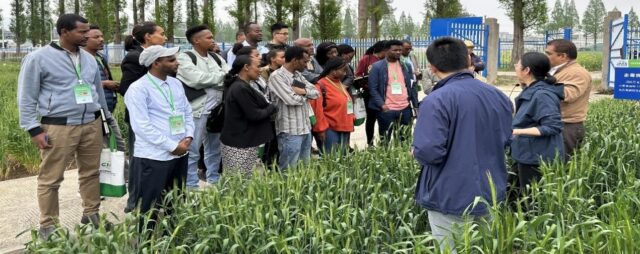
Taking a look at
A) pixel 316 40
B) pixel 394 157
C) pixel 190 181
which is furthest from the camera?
pixel 316 40

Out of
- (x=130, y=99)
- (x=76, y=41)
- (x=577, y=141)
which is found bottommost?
(x=577, y=141)

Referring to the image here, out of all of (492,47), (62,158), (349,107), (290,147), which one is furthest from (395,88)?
(492,47)

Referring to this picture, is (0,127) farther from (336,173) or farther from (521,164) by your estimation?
(521,164)

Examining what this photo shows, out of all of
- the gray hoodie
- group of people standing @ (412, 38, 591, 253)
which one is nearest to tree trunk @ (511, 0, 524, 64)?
the gray hoodie

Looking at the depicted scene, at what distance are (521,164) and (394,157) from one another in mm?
890

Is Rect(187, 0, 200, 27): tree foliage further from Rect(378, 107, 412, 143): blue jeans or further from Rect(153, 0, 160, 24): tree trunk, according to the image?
Rect(378, 107, 412, 143): blue jeans

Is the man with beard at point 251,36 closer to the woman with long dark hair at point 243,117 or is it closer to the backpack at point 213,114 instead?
the backpack at point 213,114

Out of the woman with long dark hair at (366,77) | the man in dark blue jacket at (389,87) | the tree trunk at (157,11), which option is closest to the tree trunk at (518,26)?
the woman with long dark hair at (366,77)

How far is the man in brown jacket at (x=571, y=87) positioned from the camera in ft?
14.0

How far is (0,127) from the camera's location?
6230 mm

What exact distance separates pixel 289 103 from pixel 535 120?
1949 mm

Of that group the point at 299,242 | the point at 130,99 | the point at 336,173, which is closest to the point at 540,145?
the point at 336,173

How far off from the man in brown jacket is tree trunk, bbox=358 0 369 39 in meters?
14.5

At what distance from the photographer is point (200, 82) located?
471cm
